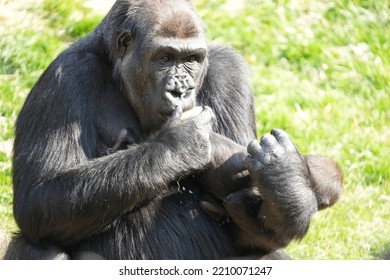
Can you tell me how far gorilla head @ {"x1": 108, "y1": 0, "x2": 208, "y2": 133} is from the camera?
616 centimetres

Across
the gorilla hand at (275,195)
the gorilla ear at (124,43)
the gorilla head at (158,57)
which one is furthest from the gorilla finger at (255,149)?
the gorilla ear at (124,43)

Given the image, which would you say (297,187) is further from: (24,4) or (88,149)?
(24,4)

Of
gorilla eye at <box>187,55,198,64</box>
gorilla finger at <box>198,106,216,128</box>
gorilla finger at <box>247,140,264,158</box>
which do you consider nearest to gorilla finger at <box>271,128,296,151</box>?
gorilla finger at <box>247,140,264,158</box>

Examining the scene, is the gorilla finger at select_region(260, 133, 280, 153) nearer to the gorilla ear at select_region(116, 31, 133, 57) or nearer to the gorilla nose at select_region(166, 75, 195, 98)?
the gorilla nose at select_region(166, 75, 195, 98)

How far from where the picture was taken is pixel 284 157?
5961mm

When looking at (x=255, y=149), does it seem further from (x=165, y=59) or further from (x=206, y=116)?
(x=165, y=59)

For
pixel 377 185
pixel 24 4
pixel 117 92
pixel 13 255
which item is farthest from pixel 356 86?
pixel 13 255

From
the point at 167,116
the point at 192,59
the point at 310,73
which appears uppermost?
the point at 192,59

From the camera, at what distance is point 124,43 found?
6.44 meters

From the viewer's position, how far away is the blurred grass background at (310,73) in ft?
27.5

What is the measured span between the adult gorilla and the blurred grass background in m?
1.77

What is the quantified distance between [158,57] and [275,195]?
114cm

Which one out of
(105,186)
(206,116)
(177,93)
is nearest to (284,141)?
(206,116)

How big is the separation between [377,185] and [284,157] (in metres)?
3.03
